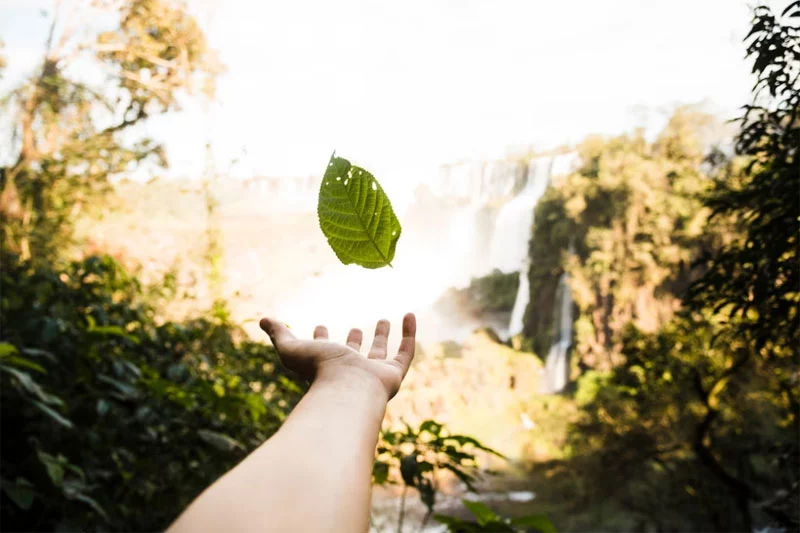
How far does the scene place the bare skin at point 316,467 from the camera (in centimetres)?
24

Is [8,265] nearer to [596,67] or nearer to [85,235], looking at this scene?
[85,235]

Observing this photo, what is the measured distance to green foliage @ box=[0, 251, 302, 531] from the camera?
1062 millimetres

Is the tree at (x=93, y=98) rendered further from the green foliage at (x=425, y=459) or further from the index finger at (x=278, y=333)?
the index finger at (x=278, y=333)

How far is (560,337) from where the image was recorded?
493 cm

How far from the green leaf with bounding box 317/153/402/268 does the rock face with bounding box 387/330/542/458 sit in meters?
4.31

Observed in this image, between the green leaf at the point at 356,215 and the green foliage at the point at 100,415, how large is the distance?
2.25ft

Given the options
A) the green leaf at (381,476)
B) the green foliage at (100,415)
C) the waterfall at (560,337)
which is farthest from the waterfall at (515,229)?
the green leaf at (381,476)

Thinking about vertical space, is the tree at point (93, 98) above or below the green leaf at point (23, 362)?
above

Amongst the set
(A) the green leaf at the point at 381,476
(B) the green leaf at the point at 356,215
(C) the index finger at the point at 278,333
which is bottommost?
(A) the green leaf at the point at 381,476

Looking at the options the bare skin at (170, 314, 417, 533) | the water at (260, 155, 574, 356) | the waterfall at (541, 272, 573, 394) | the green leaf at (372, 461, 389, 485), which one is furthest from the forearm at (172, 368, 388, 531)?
the waterfall at (541, 272, 573, 394)

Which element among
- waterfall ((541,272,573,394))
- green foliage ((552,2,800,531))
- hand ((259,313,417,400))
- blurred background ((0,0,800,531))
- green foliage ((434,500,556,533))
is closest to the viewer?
hand ((259,313,417,400))

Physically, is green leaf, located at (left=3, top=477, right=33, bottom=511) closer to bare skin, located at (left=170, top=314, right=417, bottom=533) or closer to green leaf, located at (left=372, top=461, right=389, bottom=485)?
green leaf, located at (left=372, top=461, right=389, bottom=485)

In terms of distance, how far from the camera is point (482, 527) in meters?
0.70

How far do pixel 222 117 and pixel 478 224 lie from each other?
7.41 ft
